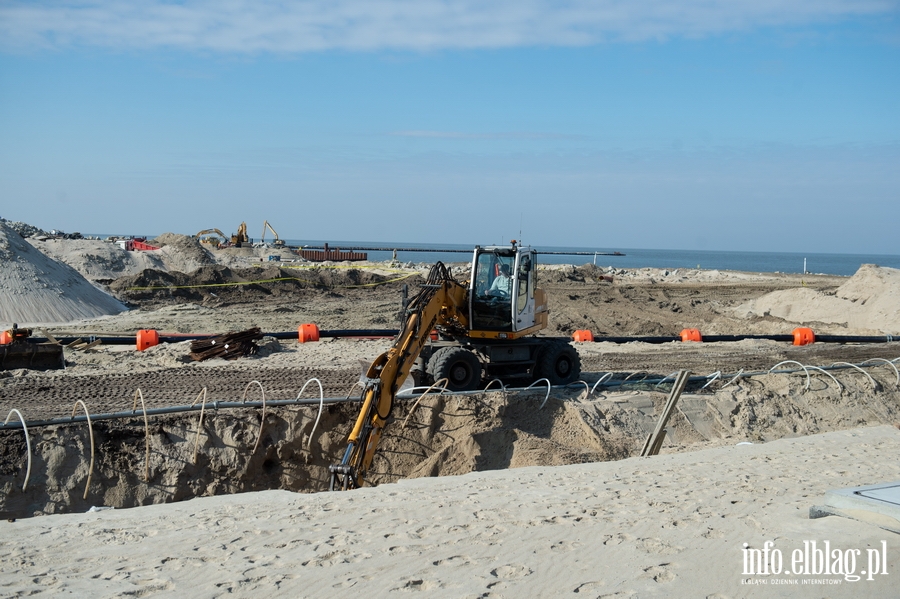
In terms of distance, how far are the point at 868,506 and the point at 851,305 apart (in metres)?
22.5

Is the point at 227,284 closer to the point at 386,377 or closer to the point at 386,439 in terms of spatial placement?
the point at 386,439

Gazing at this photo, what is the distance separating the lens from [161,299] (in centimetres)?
2656

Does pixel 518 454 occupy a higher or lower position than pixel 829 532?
lower

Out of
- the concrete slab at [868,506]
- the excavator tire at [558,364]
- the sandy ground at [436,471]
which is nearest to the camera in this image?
the sandy ground at [436,471]

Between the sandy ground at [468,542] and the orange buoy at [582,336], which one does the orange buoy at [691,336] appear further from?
the sandy ground at [468,542]

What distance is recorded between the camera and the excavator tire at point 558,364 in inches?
508

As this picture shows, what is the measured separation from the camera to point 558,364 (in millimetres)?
13086

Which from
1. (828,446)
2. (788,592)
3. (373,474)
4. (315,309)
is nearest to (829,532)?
(788,592)

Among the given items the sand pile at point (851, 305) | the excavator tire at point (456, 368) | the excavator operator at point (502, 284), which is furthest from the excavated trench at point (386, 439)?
the sand pile at point (851, 305)

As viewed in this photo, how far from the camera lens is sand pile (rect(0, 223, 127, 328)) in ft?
67.4

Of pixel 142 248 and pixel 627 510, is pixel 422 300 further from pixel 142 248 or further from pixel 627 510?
pixel 142 248

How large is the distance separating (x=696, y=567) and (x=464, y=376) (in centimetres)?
715

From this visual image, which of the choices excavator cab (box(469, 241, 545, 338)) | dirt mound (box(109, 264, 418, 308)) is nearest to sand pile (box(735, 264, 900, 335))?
dirt mound (box(109, 264, 418, 308))

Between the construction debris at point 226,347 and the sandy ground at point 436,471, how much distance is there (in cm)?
40
